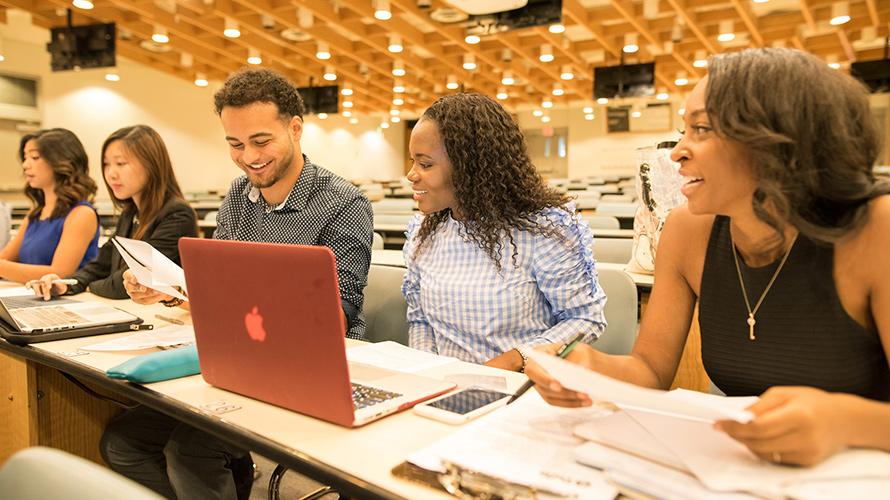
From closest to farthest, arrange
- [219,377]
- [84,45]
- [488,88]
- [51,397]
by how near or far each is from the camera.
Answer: [219,377], [51,397], [84,45], [488,88]

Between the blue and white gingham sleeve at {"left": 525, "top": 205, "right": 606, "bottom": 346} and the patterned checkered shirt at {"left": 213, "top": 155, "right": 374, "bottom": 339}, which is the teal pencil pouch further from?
the blue and white gingham sleeve at {"left": 525, "top": 205, "right": 606, "bottom": 346}

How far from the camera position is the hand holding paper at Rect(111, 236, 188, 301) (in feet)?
5.08

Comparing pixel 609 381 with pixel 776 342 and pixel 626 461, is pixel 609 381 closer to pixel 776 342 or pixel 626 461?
pixel 626 461

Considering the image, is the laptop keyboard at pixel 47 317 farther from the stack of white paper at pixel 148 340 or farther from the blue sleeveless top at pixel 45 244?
the blue sleeveless top at pixel 45 244

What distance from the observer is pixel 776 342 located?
3.60ft

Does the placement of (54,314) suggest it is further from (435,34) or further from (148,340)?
(435,34)

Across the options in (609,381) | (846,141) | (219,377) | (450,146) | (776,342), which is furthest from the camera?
(450,146)

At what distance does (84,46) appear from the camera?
26.5ft

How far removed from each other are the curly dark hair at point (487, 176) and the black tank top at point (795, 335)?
57cm

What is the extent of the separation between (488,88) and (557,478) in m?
14.3

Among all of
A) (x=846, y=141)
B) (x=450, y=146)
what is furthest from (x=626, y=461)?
(x=450, y=146)

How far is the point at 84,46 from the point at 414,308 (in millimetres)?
8067

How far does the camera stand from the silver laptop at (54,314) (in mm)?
1681

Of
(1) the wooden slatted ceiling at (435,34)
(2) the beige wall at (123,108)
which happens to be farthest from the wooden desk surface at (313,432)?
(2) the beige wall at (123,108)
